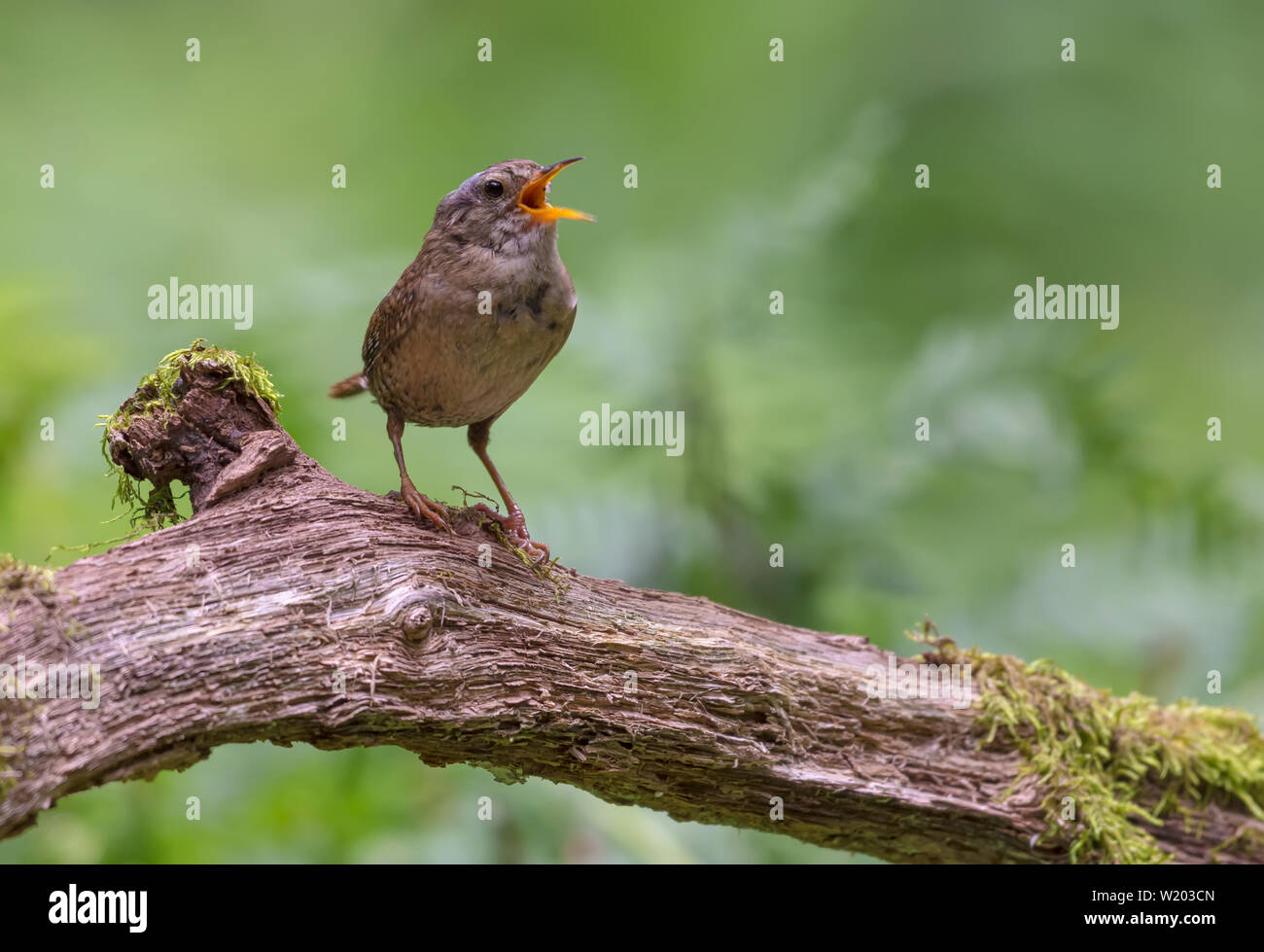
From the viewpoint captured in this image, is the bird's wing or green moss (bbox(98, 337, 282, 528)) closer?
green moss (bbox(98, 337, 282, 528))

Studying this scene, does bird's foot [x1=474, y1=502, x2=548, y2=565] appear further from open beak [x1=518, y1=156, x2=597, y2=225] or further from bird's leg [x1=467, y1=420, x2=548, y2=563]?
open beak [x1=518, y1=156, x2=597, y2=225]

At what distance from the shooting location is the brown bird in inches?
135

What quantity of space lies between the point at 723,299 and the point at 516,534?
2.27m

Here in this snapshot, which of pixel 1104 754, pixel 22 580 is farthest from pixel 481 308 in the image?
pixel 1104 754

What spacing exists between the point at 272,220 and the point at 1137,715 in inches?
242

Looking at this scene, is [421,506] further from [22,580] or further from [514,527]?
[22,580]

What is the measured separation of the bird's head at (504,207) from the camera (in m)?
3.52

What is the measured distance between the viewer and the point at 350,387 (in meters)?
4.09

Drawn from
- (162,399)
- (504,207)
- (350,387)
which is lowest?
(162,399)

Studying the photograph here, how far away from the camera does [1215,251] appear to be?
25.2 feet

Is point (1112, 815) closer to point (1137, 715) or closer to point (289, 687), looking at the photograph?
point (1137, 715)

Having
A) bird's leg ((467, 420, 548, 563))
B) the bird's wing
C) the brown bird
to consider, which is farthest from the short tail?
bird's leg ((467, 420, 548, 563))

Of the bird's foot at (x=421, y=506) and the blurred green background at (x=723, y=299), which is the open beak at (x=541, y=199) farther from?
the blurred green background at (x=723, y=299)
